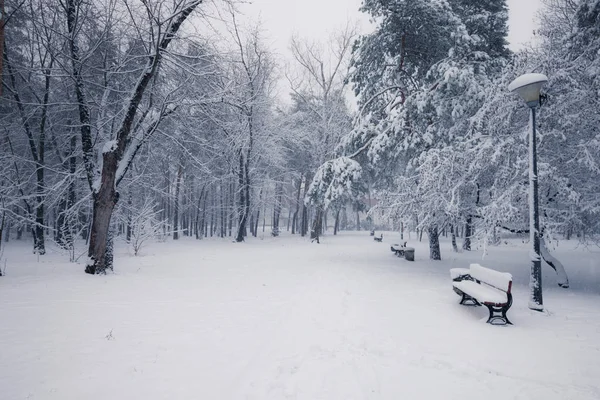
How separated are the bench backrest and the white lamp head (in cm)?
393

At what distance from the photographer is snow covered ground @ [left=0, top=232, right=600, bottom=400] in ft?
Answer: 12.1

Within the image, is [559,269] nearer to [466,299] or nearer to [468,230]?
[466,299]

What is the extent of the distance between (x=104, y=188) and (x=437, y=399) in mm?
9563

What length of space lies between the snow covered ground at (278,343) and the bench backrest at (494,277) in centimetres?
76

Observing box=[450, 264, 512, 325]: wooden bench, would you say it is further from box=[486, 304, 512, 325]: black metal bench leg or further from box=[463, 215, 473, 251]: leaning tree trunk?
box=[463, 215, 473, 251]: leaning tree trunk

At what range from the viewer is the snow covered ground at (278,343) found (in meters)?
3.68

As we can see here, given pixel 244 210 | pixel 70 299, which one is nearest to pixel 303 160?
pixel 244 210

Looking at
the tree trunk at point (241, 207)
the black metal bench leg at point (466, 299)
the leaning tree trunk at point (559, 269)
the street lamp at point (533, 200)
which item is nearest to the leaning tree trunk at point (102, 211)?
the black metal bench leg at point (466, 299)

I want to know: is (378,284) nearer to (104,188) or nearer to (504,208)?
(504,208)

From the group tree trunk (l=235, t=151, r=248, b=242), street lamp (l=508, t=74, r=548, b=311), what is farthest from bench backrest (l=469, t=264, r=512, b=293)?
tree trunk (l=235, t=151, r=248, b=242)

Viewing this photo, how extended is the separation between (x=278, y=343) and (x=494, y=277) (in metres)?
4.91

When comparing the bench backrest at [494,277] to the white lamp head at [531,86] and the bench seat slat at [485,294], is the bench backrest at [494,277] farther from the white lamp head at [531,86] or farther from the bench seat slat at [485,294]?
the white lamp head at [531,86]

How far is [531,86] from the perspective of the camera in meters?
6.82

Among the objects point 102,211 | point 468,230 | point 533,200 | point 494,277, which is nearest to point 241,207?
point 468,230
